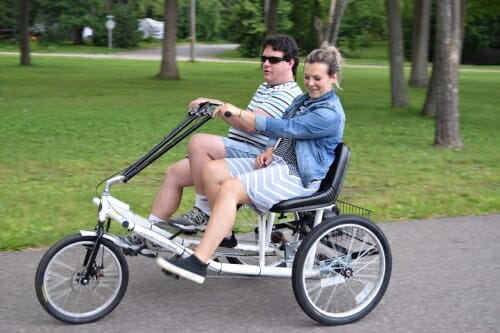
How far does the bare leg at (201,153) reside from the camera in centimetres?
485

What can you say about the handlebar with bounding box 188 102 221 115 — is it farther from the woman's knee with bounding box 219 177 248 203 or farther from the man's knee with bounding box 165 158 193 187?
the man's knee with bounding box 165 158 193 187

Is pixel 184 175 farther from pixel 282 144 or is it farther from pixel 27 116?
pixel 27 116

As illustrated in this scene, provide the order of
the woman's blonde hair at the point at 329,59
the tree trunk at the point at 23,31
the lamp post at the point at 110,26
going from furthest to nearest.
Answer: the lamp post at the point at 110,26 < the tree trunk at the point at 23,31 < the woman's blonde hair at the point at 329,59

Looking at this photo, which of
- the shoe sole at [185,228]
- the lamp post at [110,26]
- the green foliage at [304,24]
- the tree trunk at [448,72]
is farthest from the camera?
the lamp post at [110,26]

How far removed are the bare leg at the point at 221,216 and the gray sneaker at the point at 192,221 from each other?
1.22 feet

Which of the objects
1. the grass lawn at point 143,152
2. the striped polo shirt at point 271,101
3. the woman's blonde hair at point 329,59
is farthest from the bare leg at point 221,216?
the grass lawn at point 143,152

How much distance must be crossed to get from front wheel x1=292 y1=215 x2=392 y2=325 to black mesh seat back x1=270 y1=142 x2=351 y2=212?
13 cm

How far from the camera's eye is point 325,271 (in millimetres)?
4539

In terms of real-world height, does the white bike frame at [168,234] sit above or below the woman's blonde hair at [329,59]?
below

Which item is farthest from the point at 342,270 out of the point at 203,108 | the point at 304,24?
the point at 304,24

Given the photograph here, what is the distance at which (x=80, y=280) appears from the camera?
4266 mm

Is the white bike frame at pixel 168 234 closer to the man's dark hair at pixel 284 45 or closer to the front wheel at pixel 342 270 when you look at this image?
the front wheel at pixel 342 270

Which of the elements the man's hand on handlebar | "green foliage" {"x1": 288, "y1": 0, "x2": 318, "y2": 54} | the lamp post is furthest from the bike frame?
the lamp post

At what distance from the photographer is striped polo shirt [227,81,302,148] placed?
4879 mm
